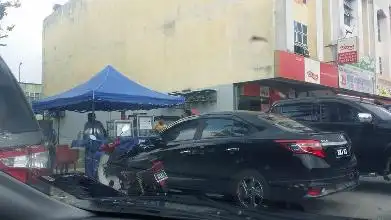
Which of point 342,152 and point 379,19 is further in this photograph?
point 379,19

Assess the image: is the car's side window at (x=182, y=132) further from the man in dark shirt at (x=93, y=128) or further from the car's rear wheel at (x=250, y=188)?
the man in dark shirt at (x=93, y=128)

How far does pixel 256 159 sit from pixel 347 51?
14988 mm

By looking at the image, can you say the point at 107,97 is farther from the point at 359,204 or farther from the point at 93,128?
the point at 359,204

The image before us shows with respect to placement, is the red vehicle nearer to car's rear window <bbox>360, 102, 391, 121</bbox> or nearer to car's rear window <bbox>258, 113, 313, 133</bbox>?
car's rear window <bbox>258, 113, 313, 133</bbox>

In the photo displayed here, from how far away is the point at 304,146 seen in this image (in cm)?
600

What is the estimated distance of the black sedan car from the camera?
5.99 metres

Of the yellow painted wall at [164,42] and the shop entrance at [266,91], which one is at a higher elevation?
the yellow painted wall at [164,42]

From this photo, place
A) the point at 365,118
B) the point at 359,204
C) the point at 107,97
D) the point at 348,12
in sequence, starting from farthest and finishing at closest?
the point at 348,12, the point at 107,97, the point at 365,118, the point at 359,204

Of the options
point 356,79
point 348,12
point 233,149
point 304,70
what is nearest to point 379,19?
point 348,12

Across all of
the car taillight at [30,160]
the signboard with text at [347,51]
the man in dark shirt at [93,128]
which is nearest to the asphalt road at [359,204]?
the car taillight at [30,160]

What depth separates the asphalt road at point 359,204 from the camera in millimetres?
6266

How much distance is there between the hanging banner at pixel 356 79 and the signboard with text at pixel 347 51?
1.45ft

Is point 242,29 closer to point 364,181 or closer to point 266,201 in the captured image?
point 364,181

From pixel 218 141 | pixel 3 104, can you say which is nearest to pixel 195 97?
pixel 218 141
